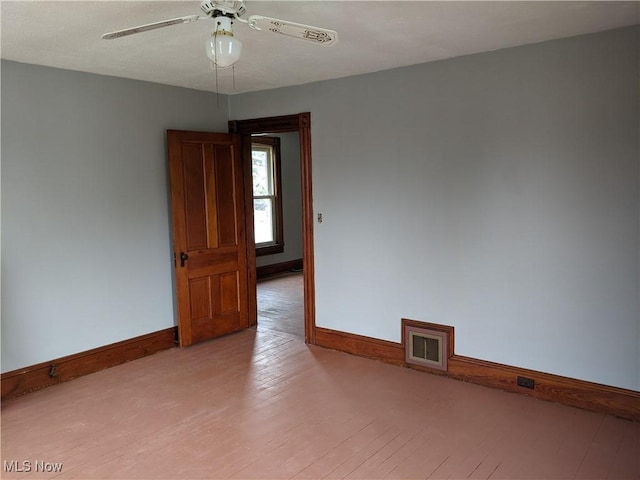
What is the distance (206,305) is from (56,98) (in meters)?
2.12

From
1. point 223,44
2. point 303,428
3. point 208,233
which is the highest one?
point 223,44

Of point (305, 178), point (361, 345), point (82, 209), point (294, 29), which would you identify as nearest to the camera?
point (294, 29)

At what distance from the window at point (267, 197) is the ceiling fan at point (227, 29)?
5405 millimetres

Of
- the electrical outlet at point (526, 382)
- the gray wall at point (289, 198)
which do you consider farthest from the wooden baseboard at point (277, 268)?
the electrical outlet at point (526, 382)

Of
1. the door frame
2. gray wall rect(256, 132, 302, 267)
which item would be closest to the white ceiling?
the door frame

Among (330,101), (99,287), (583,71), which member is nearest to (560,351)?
(583,71)

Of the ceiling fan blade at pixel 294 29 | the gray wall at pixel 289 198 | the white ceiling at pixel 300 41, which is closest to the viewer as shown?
the ceiling fan blade at pixel 294 29

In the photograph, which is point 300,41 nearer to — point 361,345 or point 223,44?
point 223,44

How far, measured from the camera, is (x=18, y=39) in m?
2.92

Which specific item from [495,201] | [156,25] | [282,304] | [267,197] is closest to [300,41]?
[156,25]

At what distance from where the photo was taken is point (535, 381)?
3.42 metres

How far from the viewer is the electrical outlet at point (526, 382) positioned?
3.43 metres

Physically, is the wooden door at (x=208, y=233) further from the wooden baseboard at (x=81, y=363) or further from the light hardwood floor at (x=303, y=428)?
the light hardwood floor at (x=303, y=428)

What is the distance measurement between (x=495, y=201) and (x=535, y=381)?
1.25 meters
